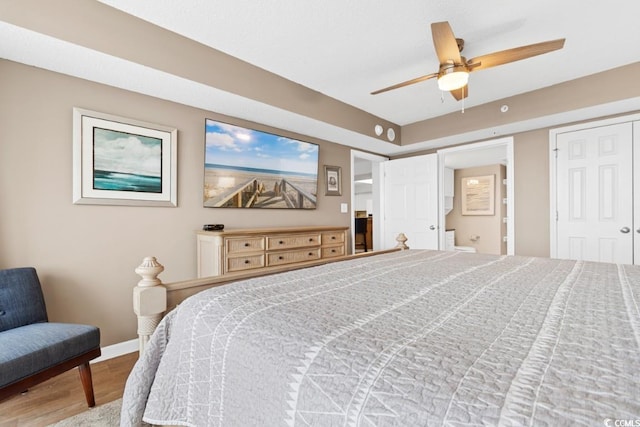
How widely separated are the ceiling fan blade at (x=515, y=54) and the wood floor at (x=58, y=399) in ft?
10.6

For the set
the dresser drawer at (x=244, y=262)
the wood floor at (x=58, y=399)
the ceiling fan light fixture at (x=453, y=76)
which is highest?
the ceiling fan light fixture at (x=453, y=76)

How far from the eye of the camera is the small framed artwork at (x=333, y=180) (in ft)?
13.7

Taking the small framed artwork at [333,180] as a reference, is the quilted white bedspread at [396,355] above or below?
below

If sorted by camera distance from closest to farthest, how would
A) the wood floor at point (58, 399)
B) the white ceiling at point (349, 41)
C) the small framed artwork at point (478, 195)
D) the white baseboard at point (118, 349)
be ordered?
1. the wood floor at point (58, 399)
2. the white ceiling at point (349, 41)
3. the white baseboard at point (118, 349)
4. the small framed artwork at point (478, 195)

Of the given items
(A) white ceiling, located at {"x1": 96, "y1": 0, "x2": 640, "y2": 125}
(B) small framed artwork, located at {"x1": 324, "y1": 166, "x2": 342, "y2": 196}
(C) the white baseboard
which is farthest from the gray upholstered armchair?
(B) small framed artwork, located at {"x1": 324, "y1": 166, "x2": 342, "y2": 196}

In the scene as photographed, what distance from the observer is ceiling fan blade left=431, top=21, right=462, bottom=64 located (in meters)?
1.79

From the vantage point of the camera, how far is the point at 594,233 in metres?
3.30

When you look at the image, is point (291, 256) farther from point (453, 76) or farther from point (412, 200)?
point (412, 200)

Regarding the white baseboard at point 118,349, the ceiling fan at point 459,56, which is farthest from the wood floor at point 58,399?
the ceiling fan at point 459,56

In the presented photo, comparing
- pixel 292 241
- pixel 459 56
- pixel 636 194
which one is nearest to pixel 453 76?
pixel 459 56

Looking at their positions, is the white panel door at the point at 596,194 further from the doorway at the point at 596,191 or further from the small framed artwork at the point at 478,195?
the small framed artwork at the point at 478,195

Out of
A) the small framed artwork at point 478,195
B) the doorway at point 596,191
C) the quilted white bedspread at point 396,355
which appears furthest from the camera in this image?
the small framed artwork at point 478,195

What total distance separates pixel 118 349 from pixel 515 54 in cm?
368

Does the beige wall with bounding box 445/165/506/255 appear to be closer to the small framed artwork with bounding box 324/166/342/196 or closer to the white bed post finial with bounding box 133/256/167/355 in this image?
the small framed artwork with bounding box 324/166/342/196
